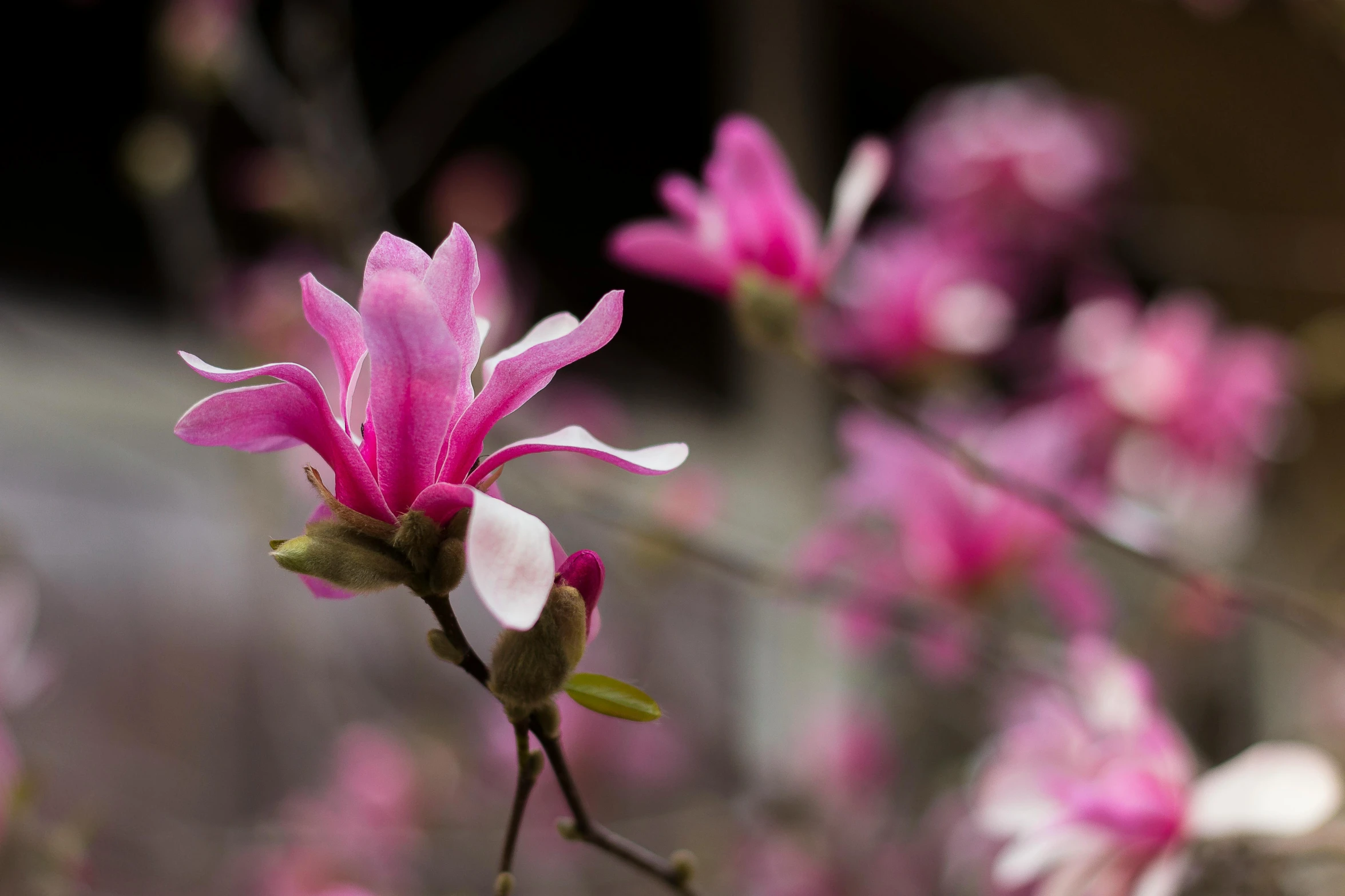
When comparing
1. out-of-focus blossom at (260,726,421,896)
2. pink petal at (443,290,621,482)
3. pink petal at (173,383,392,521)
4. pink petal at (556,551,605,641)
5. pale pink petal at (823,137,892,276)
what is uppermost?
pale pink petal at (823,137,892,276)

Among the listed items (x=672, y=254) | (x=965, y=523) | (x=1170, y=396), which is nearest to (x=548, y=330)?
(x=672, y=254)

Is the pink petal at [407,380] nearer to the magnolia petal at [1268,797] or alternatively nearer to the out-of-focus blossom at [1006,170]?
the magnolia petal at [1268,797]

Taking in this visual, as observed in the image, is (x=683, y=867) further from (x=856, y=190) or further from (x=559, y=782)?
(x=856, y=190)

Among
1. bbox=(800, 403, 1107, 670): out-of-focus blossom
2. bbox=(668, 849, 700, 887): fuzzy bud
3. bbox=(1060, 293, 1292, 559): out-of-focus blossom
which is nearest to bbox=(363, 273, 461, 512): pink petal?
bbox=(668, 849, 700, 887): fuzzy bud

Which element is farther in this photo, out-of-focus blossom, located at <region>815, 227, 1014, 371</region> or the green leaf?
out-of-focus blossom, located at <region>815, 227, 1014, 371</region>

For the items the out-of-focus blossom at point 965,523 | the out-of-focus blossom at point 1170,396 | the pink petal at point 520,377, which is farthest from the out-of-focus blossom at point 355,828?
the out-of-focus blossom at point 1170,396

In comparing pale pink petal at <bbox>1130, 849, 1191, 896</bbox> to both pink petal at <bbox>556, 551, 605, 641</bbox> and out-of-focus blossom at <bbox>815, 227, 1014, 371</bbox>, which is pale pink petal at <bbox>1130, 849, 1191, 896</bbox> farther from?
out-of-focus blossom at <bbox>815, 227, 1014, 371</bbox>
